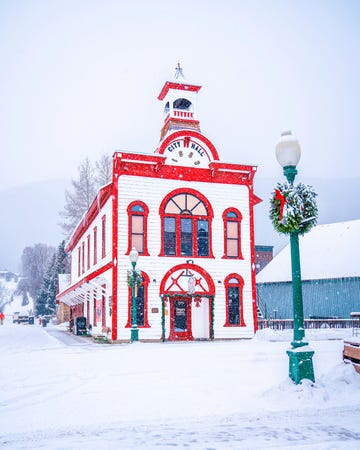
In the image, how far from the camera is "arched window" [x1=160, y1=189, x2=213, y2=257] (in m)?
24.0

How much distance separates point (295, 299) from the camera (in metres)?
8.84

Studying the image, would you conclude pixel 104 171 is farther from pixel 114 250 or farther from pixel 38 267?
pixel 38 267

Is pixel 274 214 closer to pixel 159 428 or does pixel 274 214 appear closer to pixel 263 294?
pixel 159 428

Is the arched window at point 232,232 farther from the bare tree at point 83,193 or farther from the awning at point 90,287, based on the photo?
the bare tree at point 83,193

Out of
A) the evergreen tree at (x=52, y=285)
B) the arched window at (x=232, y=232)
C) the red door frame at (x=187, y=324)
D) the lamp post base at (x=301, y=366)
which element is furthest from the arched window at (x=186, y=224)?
the evergreen tree at (x=52, y=285)

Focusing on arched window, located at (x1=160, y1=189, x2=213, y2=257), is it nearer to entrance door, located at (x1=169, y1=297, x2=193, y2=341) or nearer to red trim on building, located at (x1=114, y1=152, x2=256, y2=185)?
red trim on building, located at (x1=114, y1=152, x2=256, y2=185)

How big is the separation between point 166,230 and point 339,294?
14.3m

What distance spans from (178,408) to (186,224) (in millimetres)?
17128

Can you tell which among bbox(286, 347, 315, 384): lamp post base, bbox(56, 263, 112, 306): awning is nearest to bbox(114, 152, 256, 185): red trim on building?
bbox(56, 263, 112, 306): awning

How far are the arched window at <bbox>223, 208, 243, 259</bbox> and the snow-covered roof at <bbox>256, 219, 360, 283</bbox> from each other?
10.6 metres

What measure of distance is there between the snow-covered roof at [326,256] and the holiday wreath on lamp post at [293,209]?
2399 cm

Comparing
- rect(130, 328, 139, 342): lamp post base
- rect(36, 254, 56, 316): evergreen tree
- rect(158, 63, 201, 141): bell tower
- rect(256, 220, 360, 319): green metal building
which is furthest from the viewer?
rect(36, 254, 56, 316): evergreen tree

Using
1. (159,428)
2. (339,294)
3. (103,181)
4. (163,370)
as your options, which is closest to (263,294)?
(339,294)

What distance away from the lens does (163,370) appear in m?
11.6
